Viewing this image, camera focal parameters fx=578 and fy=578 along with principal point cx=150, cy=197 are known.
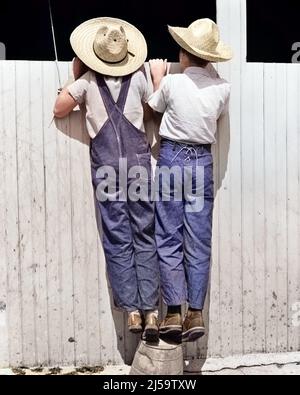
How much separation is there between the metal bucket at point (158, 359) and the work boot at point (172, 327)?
5 centimetres

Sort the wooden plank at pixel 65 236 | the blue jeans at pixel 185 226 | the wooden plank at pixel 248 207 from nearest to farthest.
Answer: the blue jeans at pixel 185 226
the wooden plank at pixel 65 236
the wooden plank at pixel 248 207

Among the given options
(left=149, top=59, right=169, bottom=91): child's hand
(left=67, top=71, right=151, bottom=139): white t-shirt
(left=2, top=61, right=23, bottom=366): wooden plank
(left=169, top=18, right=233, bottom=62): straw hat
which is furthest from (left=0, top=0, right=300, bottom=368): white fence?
(left=149, top=59, right=169, bottom=91): child's hand

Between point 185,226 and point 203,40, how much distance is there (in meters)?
1.12

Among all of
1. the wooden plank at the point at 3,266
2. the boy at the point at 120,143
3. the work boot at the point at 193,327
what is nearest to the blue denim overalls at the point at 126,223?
the boy at the point at 120,143

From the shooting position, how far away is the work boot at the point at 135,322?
135 inches

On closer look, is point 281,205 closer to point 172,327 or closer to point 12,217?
point 172,327

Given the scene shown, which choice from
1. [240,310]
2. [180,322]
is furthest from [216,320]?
[180,322]

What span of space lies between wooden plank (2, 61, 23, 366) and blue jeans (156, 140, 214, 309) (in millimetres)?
896

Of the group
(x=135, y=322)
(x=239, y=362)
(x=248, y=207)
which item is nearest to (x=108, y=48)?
(x=248, y=207)

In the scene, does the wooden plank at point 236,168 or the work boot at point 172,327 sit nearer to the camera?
the work boot at point 172,327

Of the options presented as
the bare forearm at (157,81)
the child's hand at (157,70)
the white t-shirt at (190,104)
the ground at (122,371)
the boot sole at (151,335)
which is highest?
the child's hand at (157,70)

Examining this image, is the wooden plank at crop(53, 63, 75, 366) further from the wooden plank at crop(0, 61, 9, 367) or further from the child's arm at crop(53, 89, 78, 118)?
the wooden plank at crop(0, 61, 9, 367)

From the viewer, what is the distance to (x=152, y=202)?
356cm

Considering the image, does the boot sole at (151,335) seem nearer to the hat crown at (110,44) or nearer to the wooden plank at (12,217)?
the wooden plank at (12,217)
